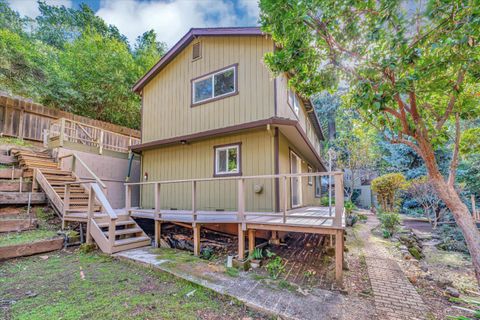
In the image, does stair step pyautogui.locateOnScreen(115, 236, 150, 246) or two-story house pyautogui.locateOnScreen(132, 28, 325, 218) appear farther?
two-story house pyautogui.locateOnScreen(132, 28, 325, 218)

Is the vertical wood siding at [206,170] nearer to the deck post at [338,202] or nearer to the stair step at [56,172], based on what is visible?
the deck post at [338,202]

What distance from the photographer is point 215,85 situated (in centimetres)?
794

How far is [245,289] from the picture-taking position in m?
3.77

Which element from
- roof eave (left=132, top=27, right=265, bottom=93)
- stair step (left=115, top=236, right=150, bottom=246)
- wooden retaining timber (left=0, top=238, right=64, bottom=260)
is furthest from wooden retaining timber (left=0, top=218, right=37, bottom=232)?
roof eave (left=132, top=27, right=265, bottom=93)

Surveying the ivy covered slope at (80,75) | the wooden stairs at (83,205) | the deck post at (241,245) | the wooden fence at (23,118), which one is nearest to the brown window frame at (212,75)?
the wooden stairs at (83,205)

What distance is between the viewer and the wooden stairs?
572 centimetres

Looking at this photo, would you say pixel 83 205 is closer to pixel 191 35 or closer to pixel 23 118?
pixel 191 35

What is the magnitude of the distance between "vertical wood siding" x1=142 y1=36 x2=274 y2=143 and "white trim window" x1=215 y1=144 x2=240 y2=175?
0.80 meters

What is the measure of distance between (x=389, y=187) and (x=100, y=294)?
14681mm

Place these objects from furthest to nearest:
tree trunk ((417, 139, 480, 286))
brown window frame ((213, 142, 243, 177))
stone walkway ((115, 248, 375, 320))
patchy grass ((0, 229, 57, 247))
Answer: brown window frame ((213, 142, 243, 177)), patchy grass ((0, 229, 57, 247)), tree trunk ((417, 139, 480, 286)), stone walkway ((115, 248, 375, 320))

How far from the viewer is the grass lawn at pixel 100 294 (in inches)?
125

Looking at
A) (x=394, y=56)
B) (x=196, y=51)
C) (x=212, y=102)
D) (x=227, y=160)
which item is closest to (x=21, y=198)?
(x=227, y=160)

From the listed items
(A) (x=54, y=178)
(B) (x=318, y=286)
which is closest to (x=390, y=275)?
(B) (x=318, y=286)

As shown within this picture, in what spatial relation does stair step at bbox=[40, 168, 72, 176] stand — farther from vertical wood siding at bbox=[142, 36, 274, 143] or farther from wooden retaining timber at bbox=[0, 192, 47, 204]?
vertical wood siding at bbox=[142, 36, 274, 143]
